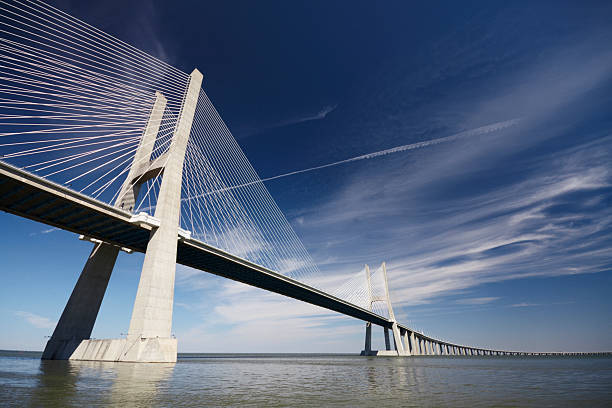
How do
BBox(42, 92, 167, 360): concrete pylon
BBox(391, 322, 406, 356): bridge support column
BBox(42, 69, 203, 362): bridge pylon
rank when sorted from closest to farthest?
BBox(42, 69, 203, 362): bridge pylon
BBox(42, 92, 167, 360): concrete pylon
BBox(391, 322, 406, 356): bridge support column

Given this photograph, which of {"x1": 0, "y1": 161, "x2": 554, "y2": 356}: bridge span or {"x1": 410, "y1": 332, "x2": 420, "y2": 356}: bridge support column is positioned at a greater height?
{"x1": 0, "y1": 161, "x2": 554, "y2": 356}: bridge span

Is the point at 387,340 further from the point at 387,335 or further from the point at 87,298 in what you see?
the point at 87,298

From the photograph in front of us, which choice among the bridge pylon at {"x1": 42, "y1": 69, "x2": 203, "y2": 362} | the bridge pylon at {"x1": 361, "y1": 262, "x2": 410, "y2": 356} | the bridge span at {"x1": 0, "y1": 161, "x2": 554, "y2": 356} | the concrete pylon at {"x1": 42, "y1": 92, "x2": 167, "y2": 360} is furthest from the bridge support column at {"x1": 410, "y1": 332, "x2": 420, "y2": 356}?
the concrete pylon at {"x1": 42, "y1": 92, "x2": 167, "y2": 360}

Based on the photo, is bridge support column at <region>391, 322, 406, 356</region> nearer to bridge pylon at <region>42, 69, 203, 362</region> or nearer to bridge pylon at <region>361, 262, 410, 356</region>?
bridge pylon at <region>361, 262, 410, 356</region>

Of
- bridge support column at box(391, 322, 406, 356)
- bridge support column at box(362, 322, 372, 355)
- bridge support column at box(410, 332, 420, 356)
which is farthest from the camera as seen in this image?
bridge support column at box(410, 332, 420, 356)

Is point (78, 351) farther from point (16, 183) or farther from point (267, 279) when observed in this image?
point (267, 279)

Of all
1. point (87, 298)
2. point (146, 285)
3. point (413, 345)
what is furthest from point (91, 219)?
point (413, 345)

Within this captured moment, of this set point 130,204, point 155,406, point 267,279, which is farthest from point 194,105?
point 155,406

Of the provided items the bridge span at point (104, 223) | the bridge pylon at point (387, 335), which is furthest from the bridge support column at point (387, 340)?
the bridge span at point (104, 223)
